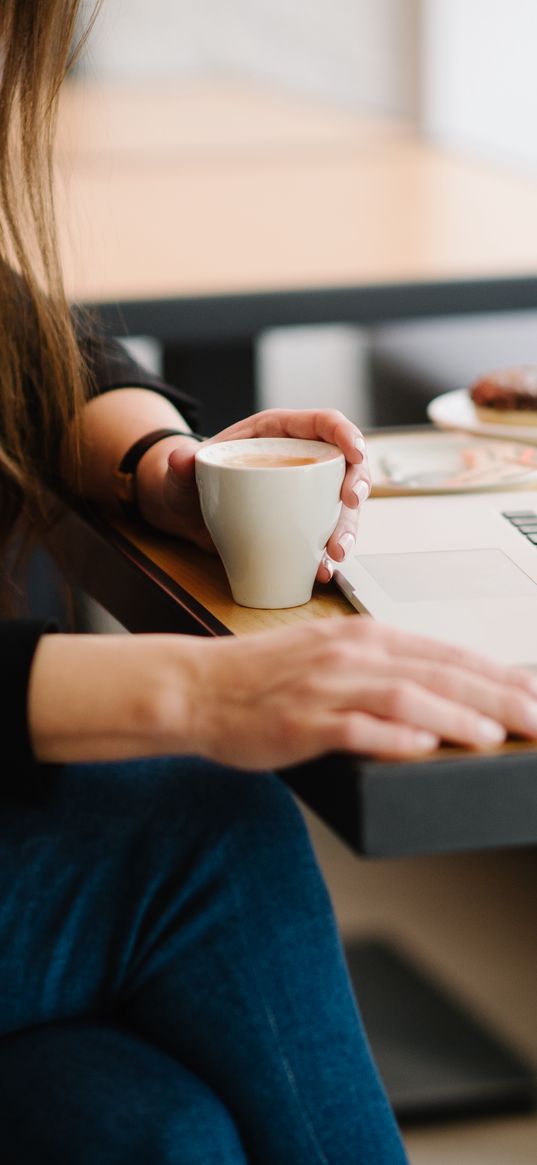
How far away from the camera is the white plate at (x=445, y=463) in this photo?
887mm

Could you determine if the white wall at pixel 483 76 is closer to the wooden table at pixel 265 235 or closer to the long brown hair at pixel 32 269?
the wooden table at pixel 265 235

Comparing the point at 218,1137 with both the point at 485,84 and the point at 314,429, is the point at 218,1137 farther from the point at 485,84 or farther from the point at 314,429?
the point at 485,84

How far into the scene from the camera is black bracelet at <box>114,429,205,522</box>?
0.91 meters

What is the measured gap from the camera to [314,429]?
78cm

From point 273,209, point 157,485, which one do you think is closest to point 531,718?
point 157,485

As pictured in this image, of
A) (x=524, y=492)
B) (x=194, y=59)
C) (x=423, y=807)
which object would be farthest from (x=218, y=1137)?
→ (x=194, y=59)

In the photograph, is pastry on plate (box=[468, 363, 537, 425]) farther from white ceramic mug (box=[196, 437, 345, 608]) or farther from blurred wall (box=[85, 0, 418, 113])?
blurred wall (box=[85, 0, 418, 113])

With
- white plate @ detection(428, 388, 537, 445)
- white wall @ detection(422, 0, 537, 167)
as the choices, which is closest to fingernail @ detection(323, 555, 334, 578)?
white plate @ detection(428, 388, 537, 445)

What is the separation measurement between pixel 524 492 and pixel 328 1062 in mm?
383

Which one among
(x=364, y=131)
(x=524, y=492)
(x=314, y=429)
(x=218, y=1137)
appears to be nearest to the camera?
(x=218, y=1137)

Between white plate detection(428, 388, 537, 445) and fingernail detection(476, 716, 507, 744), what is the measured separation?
550 mm

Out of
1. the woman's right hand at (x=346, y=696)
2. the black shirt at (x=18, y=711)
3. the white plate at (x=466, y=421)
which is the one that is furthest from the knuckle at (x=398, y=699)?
the white plate at (x=466, y=421)

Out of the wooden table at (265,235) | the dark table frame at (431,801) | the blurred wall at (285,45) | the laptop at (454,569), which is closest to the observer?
the dark table frame at (431,801)

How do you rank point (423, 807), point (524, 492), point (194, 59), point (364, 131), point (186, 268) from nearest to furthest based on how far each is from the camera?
point (423, 807), point (524, 492), point (186, 268), point (364, 131), point (194, 59)
